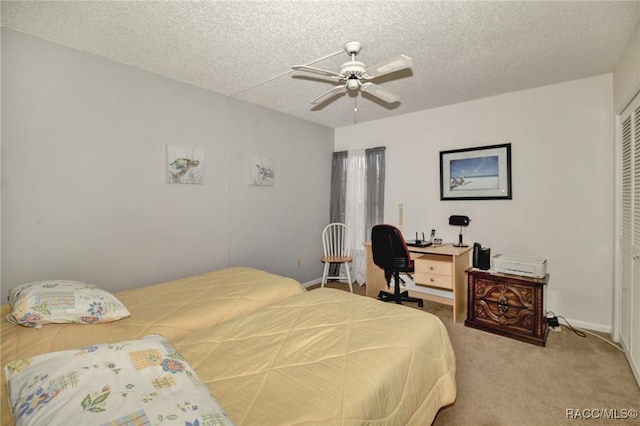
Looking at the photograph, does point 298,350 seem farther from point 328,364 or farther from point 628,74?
point 628,74

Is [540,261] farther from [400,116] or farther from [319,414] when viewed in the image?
[319,414]

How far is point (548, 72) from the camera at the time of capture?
2.76 m

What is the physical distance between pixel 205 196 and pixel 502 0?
9.80ft

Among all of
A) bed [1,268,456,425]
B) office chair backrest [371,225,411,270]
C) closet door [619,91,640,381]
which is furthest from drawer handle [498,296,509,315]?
bed [1,268,456,425]

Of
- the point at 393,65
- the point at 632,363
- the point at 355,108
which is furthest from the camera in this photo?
the point at 355,108

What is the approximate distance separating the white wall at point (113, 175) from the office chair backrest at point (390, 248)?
4.78 feet

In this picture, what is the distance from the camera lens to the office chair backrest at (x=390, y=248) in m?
3.33

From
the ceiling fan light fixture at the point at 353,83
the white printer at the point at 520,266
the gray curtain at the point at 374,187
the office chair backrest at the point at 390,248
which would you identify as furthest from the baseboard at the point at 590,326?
the ceiling fan light fixture at the point at 353,83

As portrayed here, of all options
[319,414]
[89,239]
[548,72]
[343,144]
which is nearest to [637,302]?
[548,72]

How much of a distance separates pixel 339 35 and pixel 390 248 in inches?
88.1

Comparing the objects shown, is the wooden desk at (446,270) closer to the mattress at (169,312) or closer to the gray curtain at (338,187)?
the gray curtain at (338,187)

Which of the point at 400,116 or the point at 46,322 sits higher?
the point at 400,116

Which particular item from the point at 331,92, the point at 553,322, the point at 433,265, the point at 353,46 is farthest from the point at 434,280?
the point at 353,46

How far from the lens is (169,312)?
1.84 m
